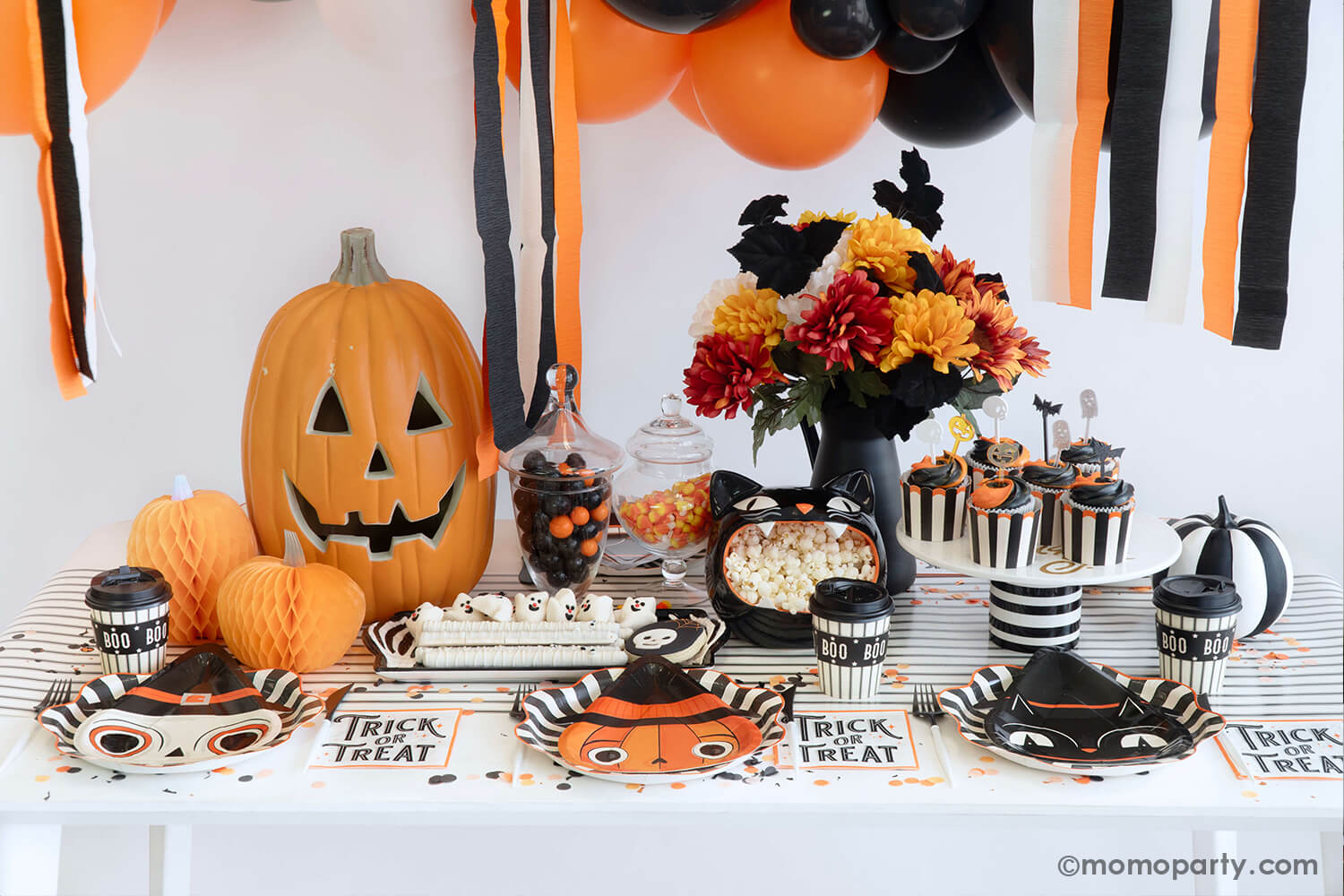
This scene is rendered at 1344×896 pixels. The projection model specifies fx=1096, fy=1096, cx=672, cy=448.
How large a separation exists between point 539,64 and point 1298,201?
40.2 inches

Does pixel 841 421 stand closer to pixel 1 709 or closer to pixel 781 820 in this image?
pixel 781 820

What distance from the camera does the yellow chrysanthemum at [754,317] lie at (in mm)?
1113

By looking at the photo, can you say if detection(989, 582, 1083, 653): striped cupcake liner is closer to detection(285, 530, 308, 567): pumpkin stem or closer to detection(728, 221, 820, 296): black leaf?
detection(728, 221, 820, 296): black leaf

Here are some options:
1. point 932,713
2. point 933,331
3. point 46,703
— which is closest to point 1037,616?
point 932,713

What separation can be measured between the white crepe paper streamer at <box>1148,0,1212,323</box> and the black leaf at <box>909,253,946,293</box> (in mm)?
206

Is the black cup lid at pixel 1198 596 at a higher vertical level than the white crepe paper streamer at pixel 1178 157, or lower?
lower

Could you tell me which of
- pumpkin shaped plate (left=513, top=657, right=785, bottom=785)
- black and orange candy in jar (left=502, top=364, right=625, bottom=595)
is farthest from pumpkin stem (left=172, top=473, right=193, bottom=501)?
pumpkin shaped plate (left=513, top=657, right=785, bottom=785)

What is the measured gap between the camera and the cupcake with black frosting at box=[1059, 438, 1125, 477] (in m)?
1.16

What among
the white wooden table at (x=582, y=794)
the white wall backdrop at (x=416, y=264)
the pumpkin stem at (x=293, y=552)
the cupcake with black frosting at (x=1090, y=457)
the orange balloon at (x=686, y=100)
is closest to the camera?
the white wooden table at (x=582, y=794)

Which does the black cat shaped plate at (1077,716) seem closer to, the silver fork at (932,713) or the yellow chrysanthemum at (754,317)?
the silver fork at (932,713)

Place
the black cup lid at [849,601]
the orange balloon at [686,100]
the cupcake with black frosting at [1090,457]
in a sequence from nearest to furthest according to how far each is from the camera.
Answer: the black cup lid at [849,601], the cupcake with black frosting at [1090,457], the orange balloon at [686,100]

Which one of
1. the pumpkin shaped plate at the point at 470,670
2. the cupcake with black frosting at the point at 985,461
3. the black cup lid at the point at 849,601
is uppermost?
the cupcake with black frosting at the point at 985,461

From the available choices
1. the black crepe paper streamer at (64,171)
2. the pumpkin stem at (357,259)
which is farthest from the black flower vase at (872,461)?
the black crepe paper streamer at (64,171)

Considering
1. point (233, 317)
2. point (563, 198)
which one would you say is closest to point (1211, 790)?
point (563, 198)
